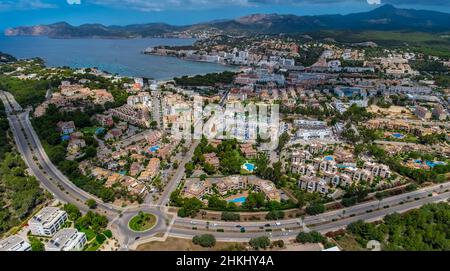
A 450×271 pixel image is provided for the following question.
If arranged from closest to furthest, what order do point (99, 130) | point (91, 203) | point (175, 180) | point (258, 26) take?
point (91, 203)
point (175, 180)
point (99, 130)
point (258, 26)

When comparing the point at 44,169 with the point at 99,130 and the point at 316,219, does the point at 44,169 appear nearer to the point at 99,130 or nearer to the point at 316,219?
the point at 99,130

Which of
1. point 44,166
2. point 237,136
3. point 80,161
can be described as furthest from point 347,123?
point 44,166

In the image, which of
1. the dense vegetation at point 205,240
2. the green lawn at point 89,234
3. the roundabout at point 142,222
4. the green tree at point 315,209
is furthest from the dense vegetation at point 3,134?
the green tree at point 315,209

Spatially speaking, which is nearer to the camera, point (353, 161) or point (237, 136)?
point (353, 161)

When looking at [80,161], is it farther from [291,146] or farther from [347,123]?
[347,123]

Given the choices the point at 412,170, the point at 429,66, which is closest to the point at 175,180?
the point at 412,170

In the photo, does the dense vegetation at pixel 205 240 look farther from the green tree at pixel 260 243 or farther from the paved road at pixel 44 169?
the paved road at pixel 44 169

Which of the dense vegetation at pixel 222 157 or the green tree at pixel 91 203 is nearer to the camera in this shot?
the green tree at pixel 91 203
